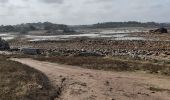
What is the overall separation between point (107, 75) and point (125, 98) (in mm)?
11108

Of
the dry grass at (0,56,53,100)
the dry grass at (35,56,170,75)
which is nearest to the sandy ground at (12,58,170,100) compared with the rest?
the dry grass at (0,56,53,100)

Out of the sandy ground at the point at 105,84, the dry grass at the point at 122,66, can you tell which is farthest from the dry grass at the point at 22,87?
the dry grass at the point at 122,66

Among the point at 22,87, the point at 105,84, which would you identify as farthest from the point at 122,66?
the point at 22,87

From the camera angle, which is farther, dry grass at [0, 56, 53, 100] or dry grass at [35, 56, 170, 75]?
dry grass at [35, 56, 170, 75]

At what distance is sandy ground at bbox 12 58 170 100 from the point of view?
91.0ft

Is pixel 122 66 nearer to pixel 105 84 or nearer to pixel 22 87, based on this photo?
pixel 105 84

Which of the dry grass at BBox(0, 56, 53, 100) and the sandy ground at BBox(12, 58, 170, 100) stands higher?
the dry grass at BBox(0, 56, 53, 100)

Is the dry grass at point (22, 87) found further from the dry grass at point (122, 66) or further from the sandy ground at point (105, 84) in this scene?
the dry grass at point (122, 66)

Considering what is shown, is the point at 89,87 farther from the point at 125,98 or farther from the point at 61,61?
the point at 61,61

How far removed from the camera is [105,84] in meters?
32.5

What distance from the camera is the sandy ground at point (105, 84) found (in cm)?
2775

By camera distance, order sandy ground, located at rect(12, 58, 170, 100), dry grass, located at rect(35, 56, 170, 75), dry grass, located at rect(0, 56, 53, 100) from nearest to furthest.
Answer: dry grass, located at rect(0, 56, 53, 100), sandy ground, located at rect(12, 58, 170, 100), dry grass, located at rect(35, 56, 170, 75)

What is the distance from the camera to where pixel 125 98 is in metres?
27.0

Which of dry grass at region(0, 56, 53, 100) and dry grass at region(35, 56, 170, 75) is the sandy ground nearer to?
dry grass at region(0, 56, 53, 100)
